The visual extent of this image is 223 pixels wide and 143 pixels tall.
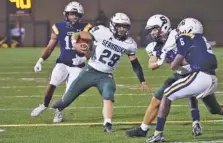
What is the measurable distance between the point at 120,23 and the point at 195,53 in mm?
1297

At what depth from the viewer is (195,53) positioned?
7691 millimetres

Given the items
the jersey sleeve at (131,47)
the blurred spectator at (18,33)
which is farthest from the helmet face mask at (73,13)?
the blurred spectator at (18,33)

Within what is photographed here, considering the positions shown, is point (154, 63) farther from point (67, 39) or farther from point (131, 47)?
point (67, 39)

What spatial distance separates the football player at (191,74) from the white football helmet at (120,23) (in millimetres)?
1024

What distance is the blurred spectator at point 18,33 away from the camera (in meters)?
31.1

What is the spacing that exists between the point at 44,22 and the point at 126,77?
16489 millimetres

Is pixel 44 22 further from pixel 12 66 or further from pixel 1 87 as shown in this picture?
pixel 1 87

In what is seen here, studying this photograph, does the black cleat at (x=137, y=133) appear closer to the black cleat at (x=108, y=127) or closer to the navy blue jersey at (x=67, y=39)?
the black cleat at (x=108, y=127)

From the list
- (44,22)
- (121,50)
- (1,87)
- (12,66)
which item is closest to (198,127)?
(121,50)

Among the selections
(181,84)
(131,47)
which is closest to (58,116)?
(131,47)

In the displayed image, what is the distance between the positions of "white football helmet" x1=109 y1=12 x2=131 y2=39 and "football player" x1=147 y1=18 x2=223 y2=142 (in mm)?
1024

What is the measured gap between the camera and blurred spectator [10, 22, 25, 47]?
3114 cm

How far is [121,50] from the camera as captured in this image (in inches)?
348

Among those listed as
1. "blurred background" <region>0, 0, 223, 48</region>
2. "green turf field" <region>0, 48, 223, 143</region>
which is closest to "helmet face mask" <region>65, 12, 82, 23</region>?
"green turf field" <region>0, 48, 223, 143</region>
